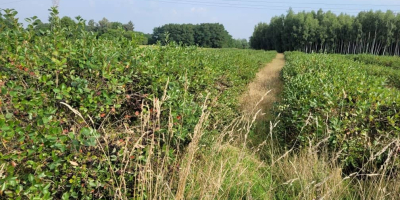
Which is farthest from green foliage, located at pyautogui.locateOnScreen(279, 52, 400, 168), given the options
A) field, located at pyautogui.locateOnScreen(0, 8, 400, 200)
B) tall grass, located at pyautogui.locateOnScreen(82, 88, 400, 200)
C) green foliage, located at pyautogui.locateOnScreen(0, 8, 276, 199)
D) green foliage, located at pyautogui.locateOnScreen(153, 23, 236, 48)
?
green foliage, located at pyautogui.locateOnScreen(153, 23, 236, 48)

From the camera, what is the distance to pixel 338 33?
201 feet

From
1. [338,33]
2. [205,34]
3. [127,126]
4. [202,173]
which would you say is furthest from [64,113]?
[205,34]

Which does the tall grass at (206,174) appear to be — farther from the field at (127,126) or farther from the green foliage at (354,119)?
the green foliage at (354,119)

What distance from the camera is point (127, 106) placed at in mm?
2717

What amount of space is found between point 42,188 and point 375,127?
12.8 feet

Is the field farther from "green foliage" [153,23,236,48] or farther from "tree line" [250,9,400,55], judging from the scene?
"green foliage" [153,23,236,48]

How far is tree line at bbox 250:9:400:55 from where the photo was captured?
5441cm

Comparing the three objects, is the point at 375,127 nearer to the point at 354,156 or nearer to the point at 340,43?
the point at 354,156

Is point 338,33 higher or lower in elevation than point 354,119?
higher

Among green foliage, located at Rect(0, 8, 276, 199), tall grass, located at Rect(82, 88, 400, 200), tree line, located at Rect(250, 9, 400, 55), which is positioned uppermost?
tree line, located at Rect(250, 9, 400, 55)

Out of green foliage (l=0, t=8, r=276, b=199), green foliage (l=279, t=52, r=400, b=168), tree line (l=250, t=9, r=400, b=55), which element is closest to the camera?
green foliage (l=0, t=8, r=276, b=199)

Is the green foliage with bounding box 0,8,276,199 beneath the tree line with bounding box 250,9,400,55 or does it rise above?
beneath

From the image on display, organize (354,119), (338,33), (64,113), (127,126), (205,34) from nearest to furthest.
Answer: (64,113), (127,126), (354,119), (338,33), (205,34)

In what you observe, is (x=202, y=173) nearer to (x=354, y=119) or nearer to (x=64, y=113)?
(x=64, y=113)
